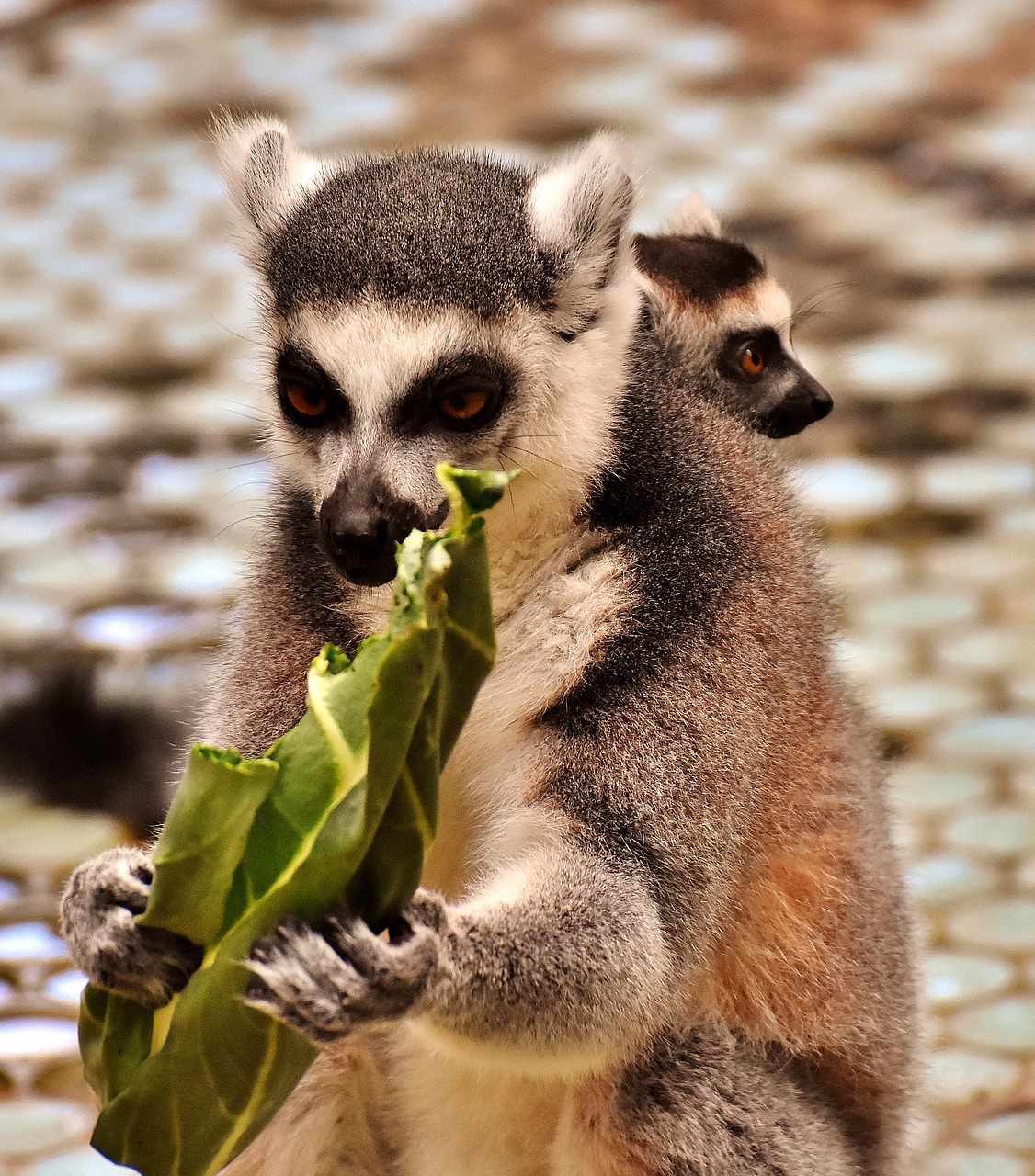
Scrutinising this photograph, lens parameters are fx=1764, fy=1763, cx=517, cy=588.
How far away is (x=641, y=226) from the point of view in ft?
18.1

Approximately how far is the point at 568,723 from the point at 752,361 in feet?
3.29

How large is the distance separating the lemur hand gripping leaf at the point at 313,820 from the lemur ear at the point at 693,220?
1679 mm

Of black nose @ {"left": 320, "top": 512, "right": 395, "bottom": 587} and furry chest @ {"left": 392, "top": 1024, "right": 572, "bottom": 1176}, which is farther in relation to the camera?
furry chest @ {"left": 392, "top": 1024, "right": 572, "bottom": 1176}

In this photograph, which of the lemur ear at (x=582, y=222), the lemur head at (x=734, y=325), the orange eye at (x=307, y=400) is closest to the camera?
the orange eye at (x=307, y=400)

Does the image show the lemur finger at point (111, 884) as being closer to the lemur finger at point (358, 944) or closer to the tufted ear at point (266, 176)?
the lemur finger at point (358, 944)

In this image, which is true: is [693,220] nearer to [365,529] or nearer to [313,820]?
[365,529]

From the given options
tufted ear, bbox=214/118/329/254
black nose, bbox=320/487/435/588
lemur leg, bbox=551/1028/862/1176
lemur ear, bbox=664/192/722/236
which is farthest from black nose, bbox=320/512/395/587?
lemur ear, bbox=664/192/722/236

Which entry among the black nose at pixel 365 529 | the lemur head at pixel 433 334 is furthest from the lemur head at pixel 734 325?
the black nose at pixel 365 529

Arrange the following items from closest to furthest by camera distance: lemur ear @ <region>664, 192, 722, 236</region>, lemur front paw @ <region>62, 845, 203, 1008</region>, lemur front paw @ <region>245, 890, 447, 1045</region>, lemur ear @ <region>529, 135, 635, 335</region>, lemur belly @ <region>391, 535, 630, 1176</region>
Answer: lemur front paw @ <region>245, 890, 447, 1045</region>, lemur front paw @ <region>62, 845, 203, 1008</region>, lemur belly @ <region>391, 535, 630, 1176</region>, lemur ear @ <region>529, 135, 635, 335</region>, lemur ear @ <region>664, 192, 722, 236</region>

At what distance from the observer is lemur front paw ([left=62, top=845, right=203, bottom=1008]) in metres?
1.99

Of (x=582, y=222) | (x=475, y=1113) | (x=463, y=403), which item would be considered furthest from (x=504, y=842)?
(x=582, y=222)

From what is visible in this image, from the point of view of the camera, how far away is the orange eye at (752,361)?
2928 millimetres

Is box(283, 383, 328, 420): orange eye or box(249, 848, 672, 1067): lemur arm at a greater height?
box(283, 383, 328, 420): orange eye

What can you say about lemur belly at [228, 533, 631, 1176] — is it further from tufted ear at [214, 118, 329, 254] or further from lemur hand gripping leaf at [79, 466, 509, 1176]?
tufted ear at [214, 118, 329, 254]
